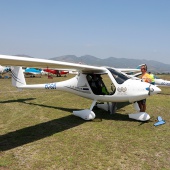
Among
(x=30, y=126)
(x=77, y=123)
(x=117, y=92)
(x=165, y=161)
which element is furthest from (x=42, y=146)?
(x=117, y=92)

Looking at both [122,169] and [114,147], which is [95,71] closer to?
[114,147]

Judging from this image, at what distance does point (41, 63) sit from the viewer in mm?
6129

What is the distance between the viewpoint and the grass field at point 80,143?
15.0 feet

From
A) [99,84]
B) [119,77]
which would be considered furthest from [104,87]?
[119,77]

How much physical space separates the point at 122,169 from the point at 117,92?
4.03 meters

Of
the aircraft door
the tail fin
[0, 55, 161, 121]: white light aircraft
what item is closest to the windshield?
[0, 55, 161, 121]: white light aircraft

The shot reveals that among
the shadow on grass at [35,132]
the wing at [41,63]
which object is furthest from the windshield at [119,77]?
the shadow on grass at [35,132]

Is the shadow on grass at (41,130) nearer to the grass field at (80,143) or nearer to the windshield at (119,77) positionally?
the grass field at (80,143)

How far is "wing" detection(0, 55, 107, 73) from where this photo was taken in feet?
16.4

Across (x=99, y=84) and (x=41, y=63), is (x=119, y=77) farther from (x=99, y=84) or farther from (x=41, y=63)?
(x=41, y=63)

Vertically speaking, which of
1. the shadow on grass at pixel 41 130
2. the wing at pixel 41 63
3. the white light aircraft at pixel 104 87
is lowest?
the shadow on grass at pixel 41 130

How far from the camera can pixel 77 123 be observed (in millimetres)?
7797

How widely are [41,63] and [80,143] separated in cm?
266

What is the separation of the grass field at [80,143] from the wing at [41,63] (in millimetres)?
2135
